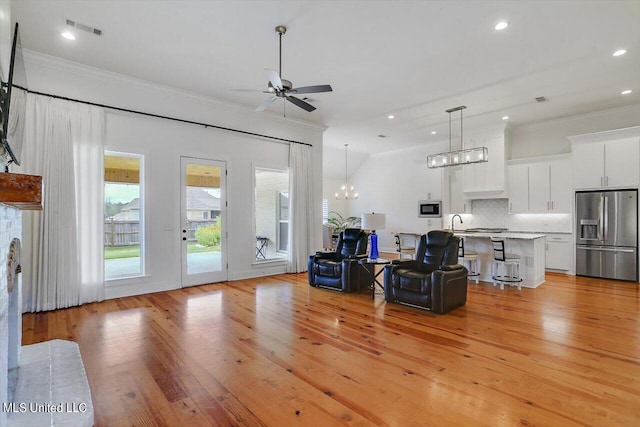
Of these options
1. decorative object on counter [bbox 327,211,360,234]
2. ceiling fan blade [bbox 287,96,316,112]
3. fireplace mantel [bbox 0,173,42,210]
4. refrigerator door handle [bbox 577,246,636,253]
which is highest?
ceiling fan blade [bbox 287,96,316,112]

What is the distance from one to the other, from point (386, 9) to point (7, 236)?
369 centimetres

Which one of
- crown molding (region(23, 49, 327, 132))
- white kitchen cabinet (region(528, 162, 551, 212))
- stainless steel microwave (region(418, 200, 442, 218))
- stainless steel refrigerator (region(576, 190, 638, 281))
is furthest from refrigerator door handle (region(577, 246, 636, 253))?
crown molding (region(23, 49, 327, 132))

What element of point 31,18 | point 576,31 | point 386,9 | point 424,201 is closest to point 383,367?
point 386,9

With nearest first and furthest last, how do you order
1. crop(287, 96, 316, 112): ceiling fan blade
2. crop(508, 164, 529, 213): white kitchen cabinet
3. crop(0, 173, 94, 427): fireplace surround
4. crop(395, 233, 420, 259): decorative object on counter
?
1. crop(0, 173, 94, 427): fireplace surround
2. crop(287, 96, 316, 112): ceiling fan blade
3. crop(395, 233, 420, 259): decorative object on counter
4. crop(508, 164, 529, 213): white kitchen cabinet

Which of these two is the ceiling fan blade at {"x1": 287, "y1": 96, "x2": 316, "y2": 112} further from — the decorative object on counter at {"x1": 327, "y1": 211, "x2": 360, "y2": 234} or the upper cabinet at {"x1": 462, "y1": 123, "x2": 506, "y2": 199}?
the decorative object on counter at {"x1": 327, "y1": 211, "x2": 360, "y2": 234}

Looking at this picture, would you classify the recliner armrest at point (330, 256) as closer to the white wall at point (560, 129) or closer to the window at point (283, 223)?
the window at point (283, 223)

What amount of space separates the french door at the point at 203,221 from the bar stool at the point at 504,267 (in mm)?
4889

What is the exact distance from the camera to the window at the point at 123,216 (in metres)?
4.88

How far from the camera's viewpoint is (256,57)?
4.33m

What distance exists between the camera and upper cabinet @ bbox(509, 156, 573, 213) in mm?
6883

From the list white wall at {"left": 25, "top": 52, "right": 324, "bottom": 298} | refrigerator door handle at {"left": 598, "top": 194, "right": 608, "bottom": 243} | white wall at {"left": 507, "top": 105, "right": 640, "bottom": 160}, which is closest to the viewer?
white wall at {"left": 25, "top": 52, "right": 324, "bottom": 298}

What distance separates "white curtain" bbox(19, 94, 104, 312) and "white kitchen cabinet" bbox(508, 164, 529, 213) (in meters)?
8.31

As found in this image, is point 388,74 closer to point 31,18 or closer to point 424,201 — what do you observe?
point 31,18
